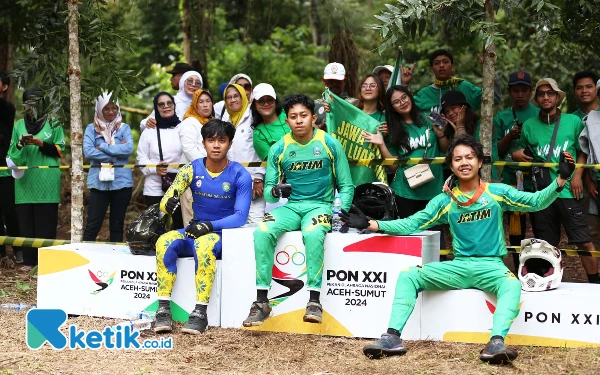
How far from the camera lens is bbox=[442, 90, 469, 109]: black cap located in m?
7.91

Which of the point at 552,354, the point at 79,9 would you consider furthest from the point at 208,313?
the point at 79,9

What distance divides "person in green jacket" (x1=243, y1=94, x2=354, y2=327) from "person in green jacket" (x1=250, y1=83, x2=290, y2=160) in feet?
2.96

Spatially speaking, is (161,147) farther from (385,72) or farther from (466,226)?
(466,226)

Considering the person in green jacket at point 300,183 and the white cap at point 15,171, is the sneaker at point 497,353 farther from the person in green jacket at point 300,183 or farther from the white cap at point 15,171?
the white cap at point 15,171

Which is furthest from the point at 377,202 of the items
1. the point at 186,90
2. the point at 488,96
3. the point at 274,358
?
the point at 186,90

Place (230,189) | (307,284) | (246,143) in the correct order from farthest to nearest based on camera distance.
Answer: (246,143) → (230,189) → (307,284)

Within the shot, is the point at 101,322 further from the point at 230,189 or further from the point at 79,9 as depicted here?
the point at 79,9

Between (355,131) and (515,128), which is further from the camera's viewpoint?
(515,128)

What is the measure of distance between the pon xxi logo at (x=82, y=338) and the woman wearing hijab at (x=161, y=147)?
2.32 metres

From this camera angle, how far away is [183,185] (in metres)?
6.97

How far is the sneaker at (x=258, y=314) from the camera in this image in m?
6.30

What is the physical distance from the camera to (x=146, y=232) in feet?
23.2

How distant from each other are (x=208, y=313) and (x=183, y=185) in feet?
3.61

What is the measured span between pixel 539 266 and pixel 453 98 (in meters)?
2.19
